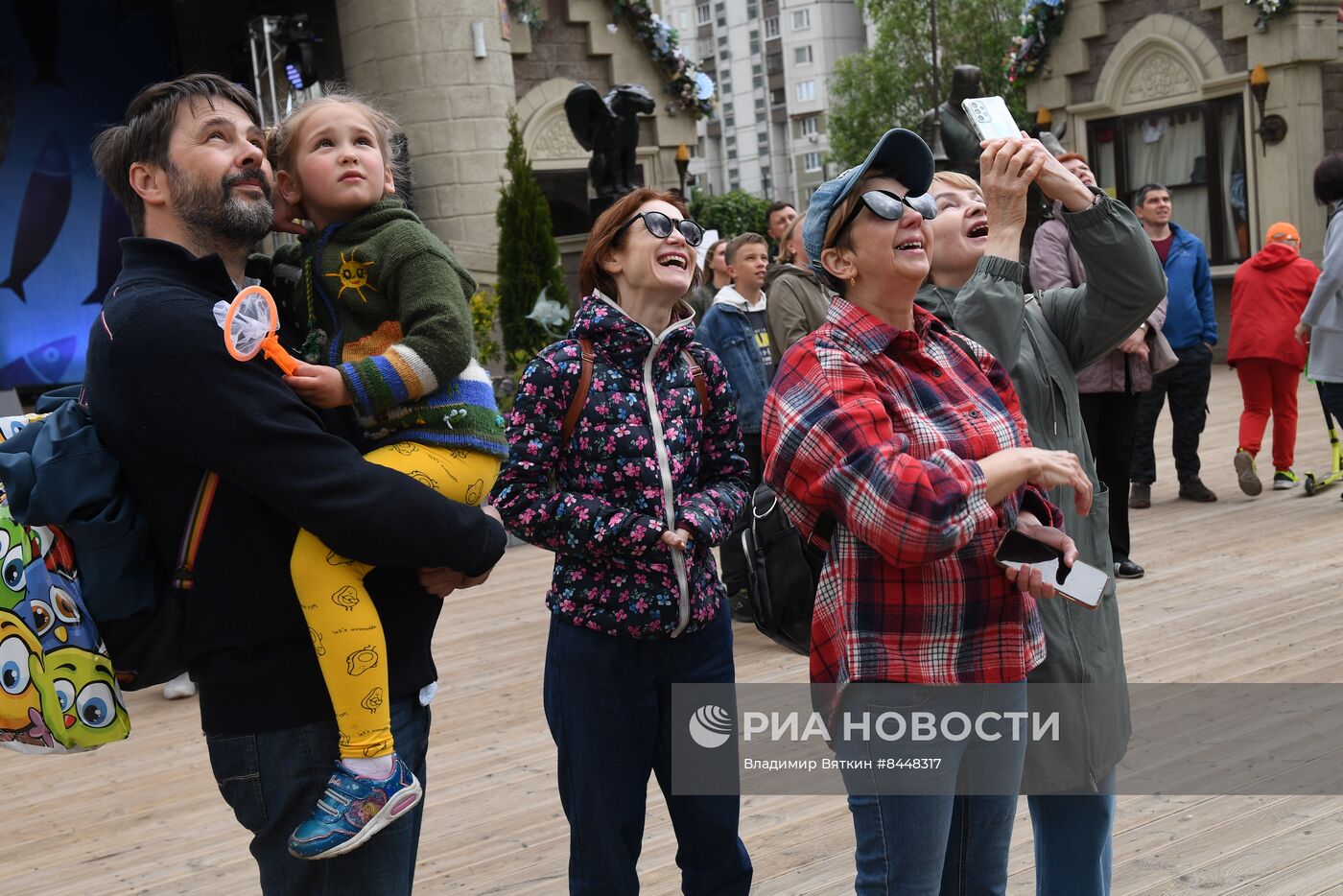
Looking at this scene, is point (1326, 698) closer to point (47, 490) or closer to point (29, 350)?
point (47, 490)

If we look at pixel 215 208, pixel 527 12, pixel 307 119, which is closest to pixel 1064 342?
pixel 307 119

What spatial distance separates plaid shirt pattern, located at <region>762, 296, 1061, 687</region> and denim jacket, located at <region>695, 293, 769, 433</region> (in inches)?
163

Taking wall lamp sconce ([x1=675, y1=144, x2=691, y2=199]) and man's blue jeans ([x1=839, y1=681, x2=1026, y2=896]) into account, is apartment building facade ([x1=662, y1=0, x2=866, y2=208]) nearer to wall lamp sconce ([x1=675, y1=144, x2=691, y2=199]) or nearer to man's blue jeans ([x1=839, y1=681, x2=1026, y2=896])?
wall lamp sconce ([x1=675, y1=144, x2=691, y2=199])

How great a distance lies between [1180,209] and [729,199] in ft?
47.3

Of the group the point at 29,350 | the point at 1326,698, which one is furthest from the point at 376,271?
the point at 29,350

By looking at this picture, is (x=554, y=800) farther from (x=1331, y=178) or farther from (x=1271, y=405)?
(x=1271, y=405)

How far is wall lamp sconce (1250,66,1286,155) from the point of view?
1656 cm

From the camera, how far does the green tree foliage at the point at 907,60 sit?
41469 millimetres

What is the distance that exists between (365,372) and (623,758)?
1.20m

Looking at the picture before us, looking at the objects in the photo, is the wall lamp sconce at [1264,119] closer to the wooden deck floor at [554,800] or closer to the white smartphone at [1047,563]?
the wooden deck floor at [554,800]

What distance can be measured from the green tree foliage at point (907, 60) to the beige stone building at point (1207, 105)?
70.2 feet

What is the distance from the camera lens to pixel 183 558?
2.09 metres

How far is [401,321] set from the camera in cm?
240

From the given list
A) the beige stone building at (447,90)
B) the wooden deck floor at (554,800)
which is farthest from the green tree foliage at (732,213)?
the wooden deck floor at (554,800)
